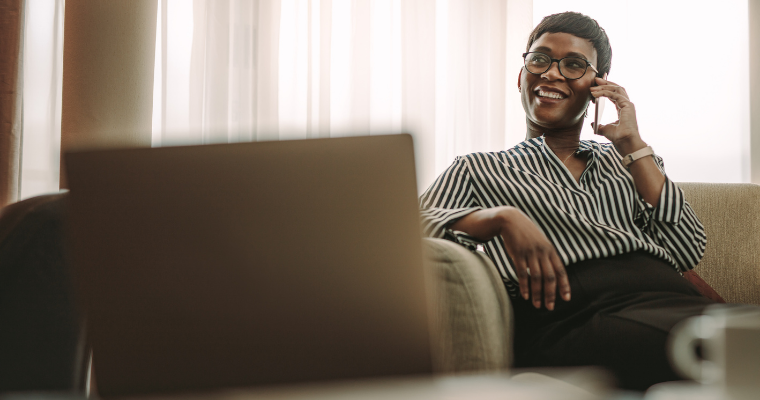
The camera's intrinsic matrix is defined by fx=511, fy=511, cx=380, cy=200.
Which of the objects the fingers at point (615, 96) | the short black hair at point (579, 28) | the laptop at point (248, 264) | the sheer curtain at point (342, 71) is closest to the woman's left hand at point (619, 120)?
the fingers at point (615, 96)

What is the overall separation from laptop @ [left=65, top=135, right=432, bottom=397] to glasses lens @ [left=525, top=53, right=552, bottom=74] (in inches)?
39.1

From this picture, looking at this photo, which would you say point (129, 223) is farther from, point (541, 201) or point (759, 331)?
point (541, 201)

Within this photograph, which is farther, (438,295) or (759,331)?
(438,295)

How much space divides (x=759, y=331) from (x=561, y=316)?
677 millimetres

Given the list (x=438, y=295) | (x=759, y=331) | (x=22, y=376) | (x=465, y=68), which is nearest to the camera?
(x=759, y=331)

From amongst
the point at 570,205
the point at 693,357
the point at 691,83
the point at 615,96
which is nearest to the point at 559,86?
the point at 615,96

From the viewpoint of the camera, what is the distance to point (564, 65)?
1.35 metres

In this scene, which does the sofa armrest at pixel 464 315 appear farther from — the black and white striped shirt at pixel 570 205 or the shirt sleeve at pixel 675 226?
the shirt sleeve at pixel 675 226

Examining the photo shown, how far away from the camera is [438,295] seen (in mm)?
828

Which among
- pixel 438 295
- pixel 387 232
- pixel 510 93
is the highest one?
pixel 510 93

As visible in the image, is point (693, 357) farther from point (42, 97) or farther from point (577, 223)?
point (42, 97)

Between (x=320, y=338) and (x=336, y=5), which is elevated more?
(x=336, y=5)

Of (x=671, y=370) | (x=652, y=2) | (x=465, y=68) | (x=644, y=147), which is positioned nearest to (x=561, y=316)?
(x=671, y=370)

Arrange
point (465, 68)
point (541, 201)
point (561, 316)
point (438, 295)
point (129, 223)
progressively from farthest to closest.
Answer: point (465, 68) → point (541, 201) → point (561, 316) → point (438, 295) → point (129, 223)
